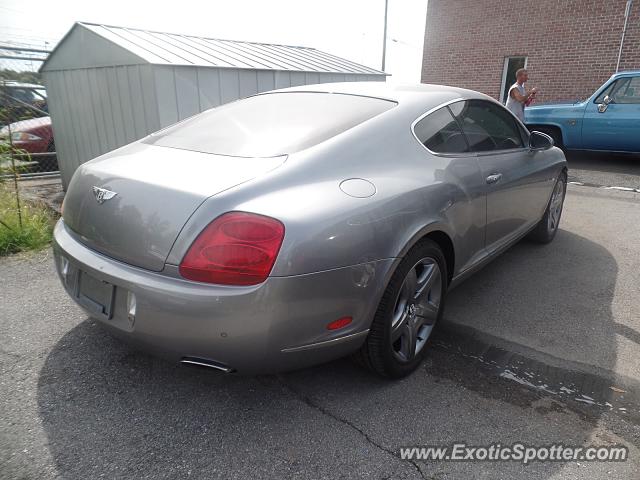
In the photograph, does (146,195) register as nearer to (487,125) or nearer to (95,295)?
(95,295)

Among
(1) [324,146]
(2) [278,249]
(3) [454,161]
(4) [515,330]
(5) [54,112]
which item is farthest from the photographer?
(5) [54,112]

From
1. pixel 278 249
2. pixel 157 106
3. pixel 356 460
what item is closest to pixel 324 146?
pixel 278 249

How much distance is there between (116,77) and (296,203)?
4.49 meters

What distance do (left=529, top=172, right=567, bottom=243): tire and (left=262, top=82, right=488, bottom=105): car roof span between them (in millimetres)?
1687

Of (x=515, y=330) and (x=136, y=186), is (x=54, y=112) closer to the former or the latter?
(x=136, y=186)

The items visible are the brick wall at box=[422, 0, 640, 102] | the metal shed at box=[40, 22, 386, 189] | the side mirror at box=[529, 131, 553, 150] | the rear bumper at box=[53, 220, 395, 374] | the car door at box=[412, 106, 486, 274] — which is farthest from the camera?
the brick wall at box=[422, 0, 640, 102]

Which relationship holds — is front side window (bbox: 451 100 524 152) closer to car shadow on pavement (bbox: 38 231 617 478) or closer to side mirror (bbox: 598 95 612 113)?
car shadow on pavement (bbox: 38 231 617 478)

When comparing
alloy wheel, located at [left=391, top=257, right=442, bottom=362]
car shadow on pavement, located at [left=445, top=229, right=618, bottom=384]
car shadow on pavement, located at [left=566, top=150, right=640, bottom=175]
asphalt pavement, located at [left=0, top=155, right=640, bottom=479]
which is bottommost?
car shadow on pavement, located at [left=566, top=150, right=640, bottom=175]

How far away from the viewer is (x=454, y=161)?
108 inches

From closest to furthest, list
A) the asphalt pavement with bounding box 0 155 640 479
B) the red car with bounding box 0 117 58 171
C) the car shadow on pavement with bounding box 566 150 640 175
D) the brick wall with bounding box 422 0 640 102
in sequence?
the asphalt pavement with bounding box 0 155 640 479 < the red car with bounding box 0 117 58 171 < the car shadow on pavement with bounding box 566 150 640 175 < the brick wall with bounding box 422 0 640 102

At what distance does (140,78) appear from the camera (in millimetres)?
5062

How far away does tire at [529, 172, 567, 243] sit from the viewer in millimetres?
4406

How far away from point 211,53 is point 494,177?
13.7ft

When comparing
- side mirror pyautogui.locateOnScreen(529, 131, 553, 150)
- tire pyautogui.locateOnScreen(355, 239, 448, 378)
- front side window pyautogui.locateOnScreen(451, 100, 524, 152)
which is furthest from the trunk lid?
side mirror pyautogui.locateOnScreen(529, 131, 553, 150)
